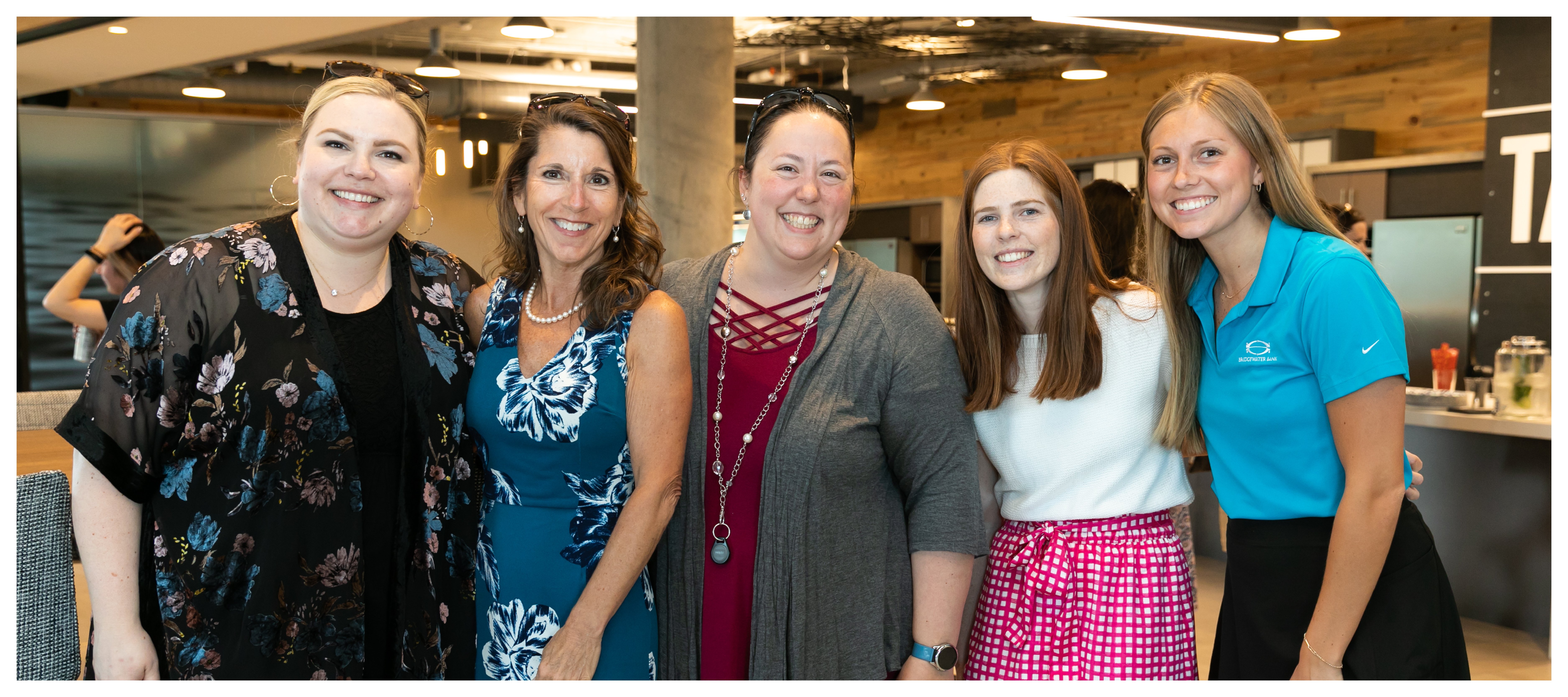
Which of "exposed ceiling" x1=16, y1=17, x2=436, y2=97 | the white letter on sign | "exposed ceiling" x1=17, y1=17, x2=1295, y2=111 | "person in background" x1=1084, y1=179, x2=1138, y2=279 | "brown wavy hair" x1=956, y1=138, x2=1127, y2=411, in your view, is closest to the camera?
"brown wavy hair" x1=956, y1=138, x2=1127, y2=411

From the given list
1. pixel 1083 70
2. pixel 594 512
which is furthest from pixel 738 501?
pixel 1083 70

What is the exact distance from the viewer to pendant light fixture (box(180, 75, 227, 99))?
897 centimetres

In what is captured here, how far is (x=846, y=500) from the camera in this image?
6.44ft

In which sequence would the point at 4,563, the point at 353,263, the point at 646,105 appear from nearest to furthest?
1. the point at 4,563
2. the point at 353,263
3. the point at 646,105

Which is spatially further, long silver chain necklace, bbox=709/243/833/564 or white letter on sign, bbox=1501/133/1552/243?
white letter on sign, bbox=1501/133/1552/243

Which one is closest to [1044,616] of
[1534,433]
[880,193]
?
[1534,433]

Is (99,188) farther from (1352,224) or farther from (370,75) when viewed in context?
(1352,224)

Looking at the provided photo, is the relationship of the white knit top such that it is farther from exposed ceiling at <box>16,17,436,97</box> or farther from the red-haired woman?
exposed ceiling at <box>16,17,436,97</box>

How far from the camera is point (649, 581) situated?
1.97m

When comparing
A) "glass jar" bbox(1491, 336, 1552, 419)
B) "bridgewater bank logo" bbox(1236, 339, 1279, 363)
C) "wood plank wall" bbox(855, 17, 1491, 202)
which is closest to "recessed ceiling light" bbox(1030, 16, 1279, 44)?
"wood plank wall" bbox(855, 17, 1491, 202)

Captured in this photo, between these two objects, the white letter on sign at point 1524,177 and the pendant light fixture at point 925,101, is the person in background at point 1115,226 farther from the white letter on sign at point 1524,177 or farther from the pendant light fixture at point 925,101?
the pendant light fixture at point 925,101

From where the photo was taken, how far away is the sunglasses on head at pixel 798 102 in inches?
79.3
